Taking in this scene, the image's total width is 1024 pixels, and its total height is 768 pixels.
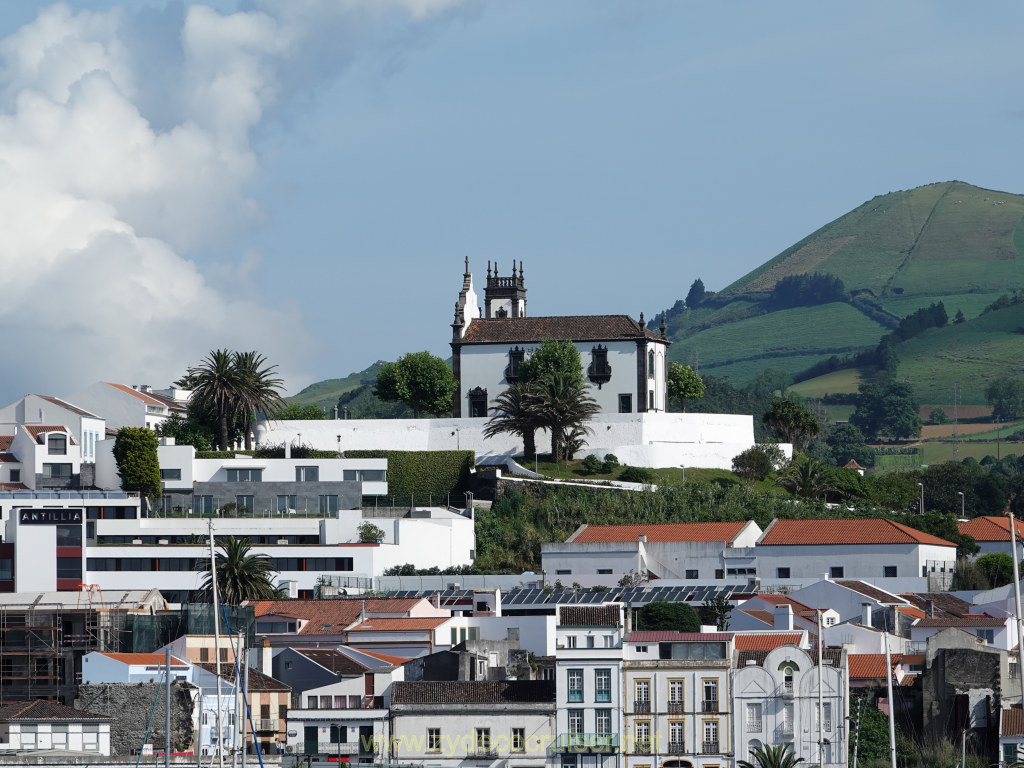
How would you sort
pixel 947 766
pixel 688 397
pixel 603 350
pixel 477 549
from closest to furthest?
pixel 947 766, pixel 477 549, pixel 603 350, pixel 688 397

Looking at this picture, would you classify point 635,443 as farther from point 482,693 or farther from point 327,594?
point 482,693

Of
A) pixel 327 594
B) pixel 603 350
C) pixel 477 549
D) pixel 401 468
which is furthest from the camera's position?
pixel 603 350

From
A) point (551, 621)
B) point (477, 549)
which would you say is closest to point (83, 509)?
point (477, 549)

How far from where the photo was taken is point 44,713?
66.9m

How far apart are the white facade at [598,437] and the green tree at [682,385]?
445 inches

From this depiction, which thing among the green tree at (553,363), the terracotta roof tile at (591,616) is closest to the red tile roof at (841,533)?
the green tree at (553,363)

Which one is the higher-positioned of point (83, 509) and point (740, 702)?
point (83, 509)

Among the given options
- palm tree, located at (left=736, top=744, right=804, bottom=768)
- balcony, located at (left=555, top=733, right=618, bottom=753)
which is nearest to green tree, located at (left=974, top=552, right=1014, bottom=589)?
palm tree, located at (left=736, top=744, right=804, bottom=768)

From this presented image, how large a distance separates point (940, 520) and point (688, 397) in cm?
2655

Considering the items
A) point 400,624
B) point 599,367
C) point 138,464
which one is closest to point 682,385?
point 599,367

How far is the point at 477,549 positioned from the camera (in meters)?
113

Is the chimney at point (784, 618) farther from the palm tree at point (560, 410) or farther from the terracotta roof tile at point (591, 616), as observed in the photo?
the palm tree at point (560, 410)

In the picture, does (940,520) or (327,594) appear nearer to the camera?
(327,594)

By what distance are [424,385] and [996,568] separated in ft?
128
